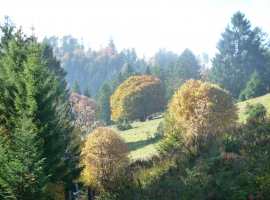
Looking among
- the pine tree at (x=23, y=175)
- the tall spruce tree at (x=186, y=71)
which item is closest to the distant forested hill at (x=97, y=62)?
the tall spruce tree at (x=186, y=71)

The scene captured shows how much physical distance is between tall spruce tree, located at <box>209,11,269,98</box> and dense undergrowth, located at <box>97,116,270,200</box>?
55.5 m

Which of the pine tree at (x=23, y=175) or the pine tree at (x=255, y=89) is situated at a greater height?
the pine tree at (x=255, y=89)

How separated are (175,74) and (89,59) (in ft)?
319

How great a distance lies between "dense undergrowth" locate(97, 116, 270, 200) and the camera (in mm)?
9328

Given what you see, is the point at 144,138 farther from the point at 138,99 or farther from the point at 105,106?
the point at 105,106

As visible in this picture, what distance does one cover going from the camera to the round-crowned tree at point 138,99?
62.2 metres

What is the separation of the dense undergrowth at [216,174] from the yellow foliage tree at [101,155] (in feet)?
32.0

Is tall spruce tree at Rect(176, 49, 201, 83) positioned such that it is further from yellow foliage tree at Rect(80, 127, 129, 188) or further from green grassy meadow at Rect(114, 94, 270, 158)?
yellow foliage tree at Rect(80, 127, 129, 188)

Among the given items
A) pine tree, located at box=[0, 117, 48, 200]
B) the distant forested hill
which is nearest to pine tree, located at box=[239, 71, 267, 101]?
pine tree, located at box=[0, 117, 48, 200]

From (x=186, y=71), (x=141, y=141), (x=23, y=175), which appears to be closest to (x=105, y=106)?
(x=186, y=71)

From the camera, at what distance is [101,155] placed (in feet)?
80.1

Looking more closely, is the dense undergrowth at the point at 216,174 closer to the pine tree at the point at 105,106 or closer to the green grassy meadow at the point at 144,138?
the green grassy meadow at the point at 144,138

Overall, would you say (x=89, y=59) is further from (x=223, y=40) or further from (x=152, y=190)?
(x=152, y=190)

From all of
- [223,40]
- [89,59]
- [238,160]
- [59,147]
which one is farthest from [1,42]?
[89,59]
